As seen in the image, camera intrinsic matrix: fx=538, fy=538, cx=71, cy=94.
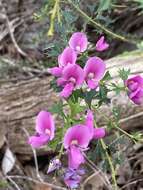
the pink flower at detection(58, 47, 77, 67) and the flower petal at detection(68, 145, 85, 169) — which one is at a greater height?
the pink flower at detection(58, 47, 77, 67)

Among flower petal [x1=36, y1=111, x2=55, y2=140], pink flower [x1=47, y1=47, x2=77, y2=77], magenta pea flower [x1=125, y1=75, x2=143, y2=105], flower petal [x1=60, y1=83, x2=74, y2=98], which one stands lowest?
flower petal [x1=36, y1=111, x2=55, y2=140]

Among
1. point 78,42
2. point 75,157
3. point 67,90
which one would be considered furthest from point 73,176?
point 78,42

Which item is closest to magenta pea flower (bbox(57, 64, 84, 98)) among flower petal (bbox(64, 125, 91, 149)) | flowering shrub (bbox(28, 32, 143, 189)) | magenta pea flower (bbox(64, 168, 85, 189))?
flowering shrub (bbox(28, 32, 143, 189))

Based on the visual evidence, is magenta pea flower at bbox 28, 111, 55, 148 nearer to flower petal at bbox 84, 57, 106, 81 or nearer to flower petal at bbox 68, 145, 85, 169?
flower petal at bbox 68, 145, 85, 169

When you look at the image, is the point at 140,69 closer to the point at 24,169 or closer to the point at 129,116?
the point at 129,116

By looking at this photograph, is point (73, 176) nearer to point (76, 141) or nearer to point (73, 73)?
point (76, 141)
